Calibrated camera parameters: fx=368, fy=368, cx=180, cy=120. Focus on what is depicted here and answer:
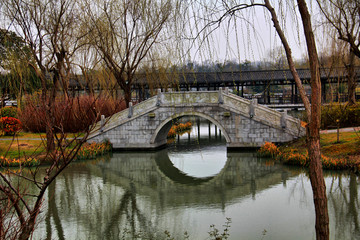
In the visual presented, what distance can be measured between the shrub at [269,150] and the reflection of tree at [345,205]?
12.2 ft

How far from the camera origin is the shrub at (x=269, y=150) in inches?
576

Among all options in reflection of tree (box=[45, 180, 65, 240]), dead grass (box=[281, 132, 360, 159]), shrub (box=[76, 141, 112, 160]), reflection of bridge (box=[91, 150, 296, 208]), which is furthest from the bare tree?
shrub (box=[76, 141, 112, 160])

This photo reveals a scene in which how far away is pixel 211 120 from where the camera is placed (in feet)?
55.5

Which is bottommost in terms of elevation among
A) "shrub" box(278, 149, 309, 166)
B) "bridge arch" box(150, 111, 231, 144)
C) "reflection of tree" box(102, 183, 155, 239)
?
"reflection of tree" box(102, 183, 155, 239)

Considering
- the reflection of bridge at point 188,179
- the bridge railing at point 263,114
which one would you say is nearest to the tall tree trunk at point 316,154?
the reflection of bridge at point 188,179

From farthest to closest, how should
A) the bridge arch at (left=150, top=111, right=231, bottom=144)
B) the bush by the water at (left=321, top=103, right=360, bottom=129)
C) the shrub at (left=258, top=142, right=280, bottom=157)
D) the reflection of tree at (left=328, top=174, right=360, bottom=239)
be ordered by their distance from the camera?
1. the bridge arch at (left=150, top=111, right=231, bottom=144)
2. the bush by the water at (left=321, top=103, right=360, bottom=129)
3. the shrub at (left=258, top=142, right=280, bottom=157)
4. the reflection of tree at (left=328, top=174, right=360, bottom=239)

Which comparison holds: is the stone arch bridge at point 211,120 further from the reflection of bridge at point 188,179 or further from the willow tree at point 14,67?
the willow tree at point 14,67

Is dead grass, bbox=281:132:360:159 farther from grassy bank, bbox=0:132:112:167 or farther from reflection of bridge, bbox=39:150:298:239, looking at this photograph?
grassy bank, bbox=0:132:112:167

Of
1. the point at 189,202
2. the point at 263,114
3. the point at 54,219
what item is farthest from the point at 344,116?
the point at 54,219

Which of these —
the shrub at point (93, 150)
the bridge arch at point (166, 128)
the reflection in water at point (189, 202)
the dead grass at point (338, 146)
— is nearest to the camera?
the reflection in water at point (189, 202)

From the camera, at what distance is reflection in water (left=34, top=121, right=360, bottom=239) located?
24.1 ft

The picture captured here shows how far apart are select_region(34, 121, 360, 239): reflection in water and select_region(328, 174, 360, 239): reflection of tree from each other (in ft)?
0.06

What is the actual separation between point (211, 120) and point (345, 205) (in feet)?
28.9

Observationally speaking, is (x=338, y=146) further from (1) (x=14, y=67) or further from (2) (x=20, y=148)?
(2) (x=20, y=148)
